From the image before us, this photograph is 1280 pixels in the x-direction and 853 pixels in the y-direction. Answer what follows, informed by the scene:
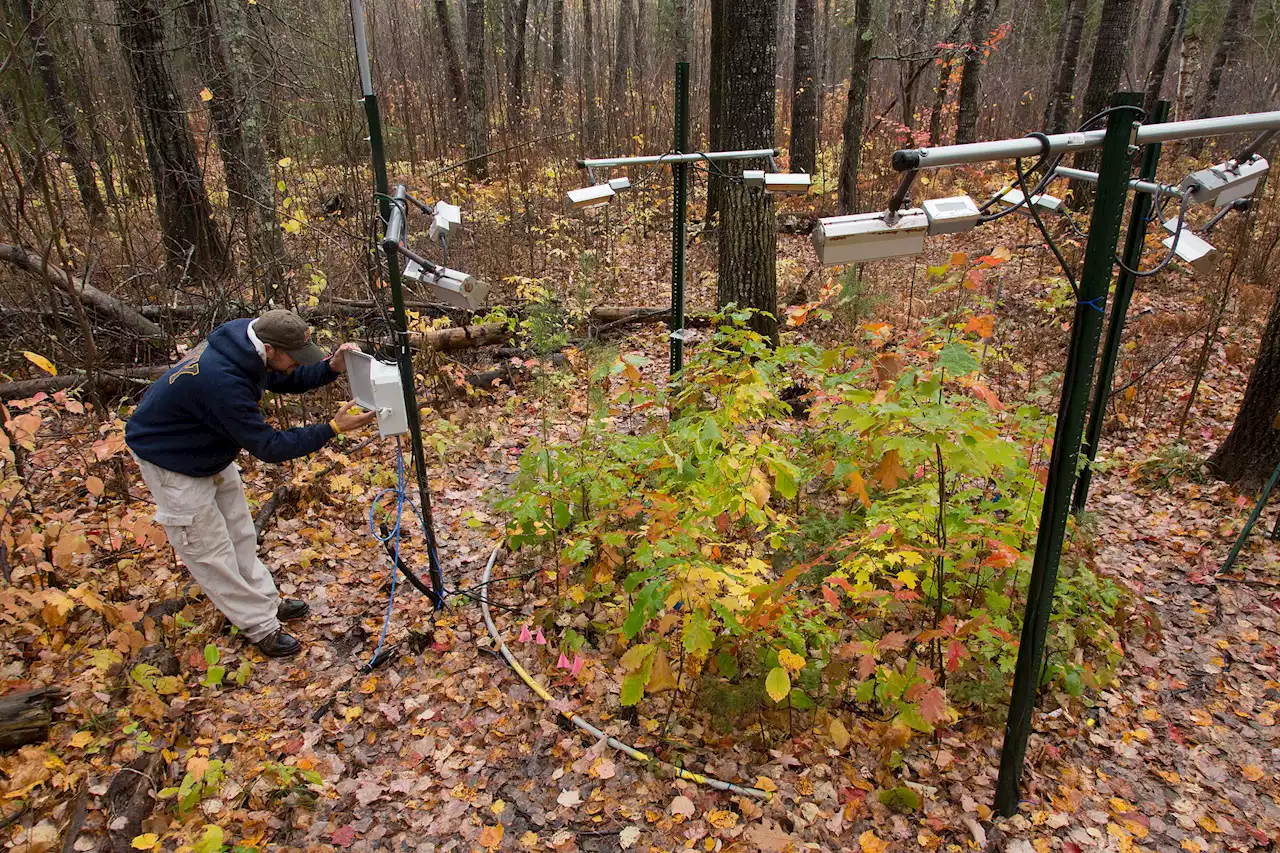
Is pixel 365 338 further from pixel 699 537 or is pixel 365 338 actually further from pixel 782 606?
pixel 782 606

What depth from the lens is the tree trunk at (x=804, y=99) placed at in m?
11.5

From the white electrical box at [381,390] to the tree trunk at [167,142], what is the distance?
404 centimetres

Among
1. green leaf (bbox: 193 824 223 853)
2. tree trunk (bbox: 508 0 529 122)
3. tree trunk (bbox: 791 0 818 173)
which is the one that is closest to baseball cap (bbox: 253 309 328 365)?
green leaf (bbox: 193 824 223 853)

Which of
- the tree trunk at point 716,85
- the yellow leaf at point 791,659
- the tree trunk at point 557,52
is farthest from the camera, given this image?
the tree trunk at point 557,52

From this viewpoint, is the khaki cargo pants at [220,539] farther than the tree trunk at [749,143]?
No

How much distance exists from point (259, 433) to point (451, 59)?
1133cm

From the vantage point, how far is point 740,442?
366 cm

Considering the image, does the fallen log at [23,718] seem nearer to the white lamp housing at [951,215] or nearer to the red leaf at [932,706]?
the red leaf at [932,706]

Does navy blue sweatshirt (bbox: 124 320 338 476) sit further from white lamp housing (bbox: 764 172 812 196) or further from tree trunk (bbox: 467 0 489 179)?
tree trunk (bbox: 467 0 489 179)

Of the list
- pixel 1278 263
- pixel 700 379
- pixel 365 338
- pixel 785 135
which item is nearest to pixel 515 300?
pixel 365 338

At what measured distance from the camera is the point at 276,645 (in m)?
3.66

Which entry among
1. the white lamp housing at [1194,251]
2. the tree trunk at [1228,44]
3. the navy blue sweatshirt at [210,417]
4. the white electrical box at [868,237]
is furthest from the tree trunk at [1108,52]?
the navy blue sweatshirt at [210,417]

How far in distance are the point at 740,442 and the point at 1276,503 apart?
13.1 feet

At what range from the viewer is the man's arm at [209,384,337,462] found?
322 cm
